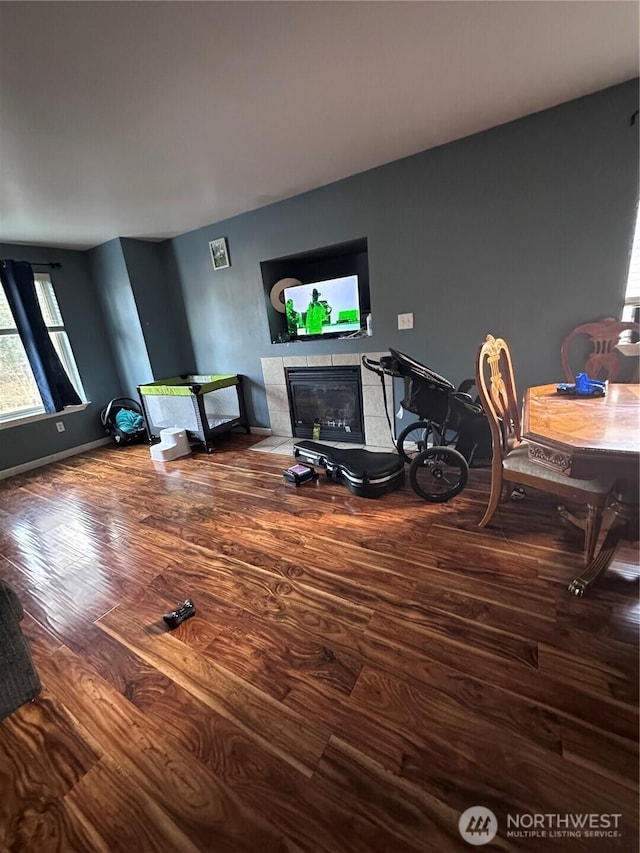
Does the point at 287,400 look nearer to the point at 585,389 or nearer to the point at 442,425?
the point at 442,425

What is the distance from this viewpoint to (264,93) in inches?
64.2

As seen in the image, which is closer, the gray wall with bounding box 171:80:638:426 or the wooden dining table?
the wooden dining table

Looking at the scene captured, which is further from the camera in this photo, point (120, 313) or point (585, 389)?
point (120, 313)

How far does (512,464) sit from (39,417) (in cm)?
462

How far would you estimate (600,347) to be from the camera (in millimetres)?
2143

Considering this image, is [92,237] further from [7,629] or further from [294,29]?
[7,629]

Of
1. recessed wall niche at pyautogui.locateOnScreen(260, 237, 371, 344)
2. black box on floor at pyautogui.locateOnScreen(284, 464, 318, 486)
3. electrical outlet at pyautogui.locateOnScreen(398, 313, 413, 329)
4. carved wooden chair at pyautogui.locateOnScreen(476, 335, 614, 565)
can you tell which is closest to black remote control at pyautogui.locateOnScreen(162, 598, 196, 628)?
black box on floor at pyautogui.locateOnScreen(284, 464, 318, 486)

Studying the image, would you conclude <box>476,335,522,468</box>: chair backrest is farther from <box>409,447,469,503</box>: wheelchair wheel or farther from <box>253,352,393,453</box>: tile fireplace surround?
<box>253,352,393,453</box>: tile fireplace surround

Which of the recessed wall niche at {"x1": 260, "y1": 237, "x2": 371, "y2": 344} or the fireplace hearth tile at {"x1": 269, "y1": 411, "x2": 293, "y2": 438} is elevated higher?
the recessed wall niche at {"x1": 260, "y1": 237, "x2": 371, "y2": 344}

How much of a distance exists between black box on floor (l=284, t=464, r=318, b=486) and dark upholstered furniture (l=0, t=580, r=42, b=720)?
1.70 meters

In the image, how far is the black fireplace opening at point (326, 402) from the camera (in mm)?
3252

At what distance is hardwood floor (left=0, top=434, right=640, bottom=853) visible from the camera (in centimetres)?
86

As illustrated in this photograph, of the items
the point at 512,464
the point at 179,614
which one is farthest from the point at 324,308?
the point at 179,614

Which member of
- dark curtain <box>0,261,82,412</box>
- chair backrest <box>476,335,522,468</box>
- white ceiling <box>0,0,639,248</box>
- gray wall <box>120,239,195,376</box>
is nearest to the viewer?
white ceiling <box>0,0,639,248</box>
